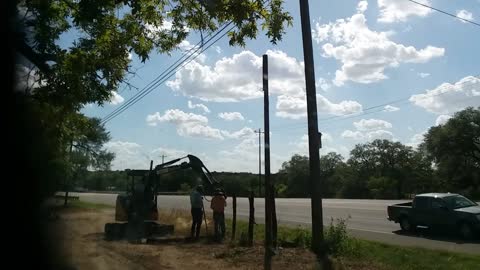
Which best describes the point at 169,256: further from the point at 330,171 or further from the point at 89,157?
the point at 330,171

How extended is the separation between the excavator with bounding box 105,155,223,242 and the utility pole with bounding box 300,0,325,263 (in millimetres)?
6637

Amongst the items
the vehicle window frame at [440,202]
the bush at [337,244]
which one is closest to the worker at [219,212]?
the bush at [337,244]

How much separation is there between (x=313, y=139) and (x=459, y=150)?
60646 mm

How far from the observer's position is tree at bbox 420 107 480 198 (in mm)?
66625

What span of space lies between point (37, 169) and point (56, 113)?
1.27 metres

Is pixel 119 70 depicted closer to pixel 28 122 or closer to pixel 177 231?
pixel 28 122

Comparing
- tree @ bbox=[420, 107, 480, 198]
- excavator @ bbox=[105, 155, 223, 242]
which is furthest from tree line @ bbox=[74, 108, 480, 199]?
excavator @ bbox=[105, 155, 223, 242]

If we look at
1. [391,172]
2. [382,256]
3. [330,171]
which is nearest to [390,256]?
[382,256]

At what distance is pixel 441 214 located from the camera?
18.9 m

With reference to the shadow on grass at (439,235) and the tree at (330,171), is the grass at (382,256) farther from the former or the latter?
the tree at (330,171)

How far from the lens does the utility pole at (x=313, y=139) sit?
43.3ft


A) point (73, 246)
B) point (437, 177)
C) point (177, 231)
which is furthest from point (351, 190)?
point (73, 246)

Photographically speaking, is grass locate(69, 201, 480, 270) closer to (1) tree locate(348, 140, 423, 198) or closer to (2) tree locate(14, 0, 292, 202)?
(2) tree locate(14, 0, 292, 202)

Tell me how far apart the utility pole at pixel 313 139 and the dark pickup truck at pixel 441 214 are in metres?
7.15
